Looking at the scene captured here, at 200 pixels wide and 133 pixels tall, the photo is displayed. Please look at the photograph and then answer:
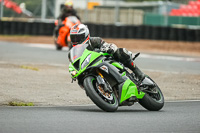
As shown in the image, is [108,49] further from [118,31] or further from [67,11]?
[118,31]

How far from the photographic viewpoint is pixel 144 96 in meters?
8.64

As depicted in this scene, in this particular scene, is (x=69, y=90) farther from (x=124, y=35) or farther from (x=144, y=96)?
(x=124, y=35)

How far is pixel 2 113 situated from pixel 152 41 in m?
23.0

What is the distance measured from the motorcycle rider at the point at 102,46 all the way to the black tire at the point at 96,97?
59 centimetres

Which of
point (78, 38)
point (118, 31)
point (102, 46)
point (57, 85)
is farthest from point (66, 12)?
point (102, 46)

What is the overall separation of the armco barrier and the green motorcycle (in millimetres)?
20254

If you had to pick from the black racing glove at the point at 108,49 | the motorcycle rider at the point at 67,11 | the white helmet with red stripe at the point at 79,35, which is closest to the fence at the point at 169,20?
the motorcycle rider at the point at 67,11

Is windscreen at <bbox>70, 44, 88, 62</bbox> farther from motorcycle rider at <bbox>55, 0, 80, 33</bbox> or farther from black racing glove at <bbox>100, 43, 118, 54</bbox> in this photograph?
motorcycle rider at <bbox>55, 0, 80, 33</bbox>

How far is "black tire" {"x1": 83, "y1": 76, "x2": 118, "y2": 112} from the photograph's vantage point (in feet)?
25.9

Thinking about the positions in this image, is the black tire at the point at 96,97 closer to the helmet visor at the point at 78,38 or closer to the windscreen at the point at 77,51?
the windscreen at the point at 77,51

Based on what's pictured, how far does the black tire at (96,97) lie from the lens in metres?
7.90

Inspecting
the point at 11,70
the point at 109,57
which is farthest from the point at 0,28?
the point at 109,57

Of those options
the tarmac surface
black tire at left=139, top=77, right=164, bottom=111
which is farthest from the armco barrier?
black tire at left=139, top=77, right=164, bottom=111

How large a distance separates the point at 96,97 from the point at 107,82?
0.39m
